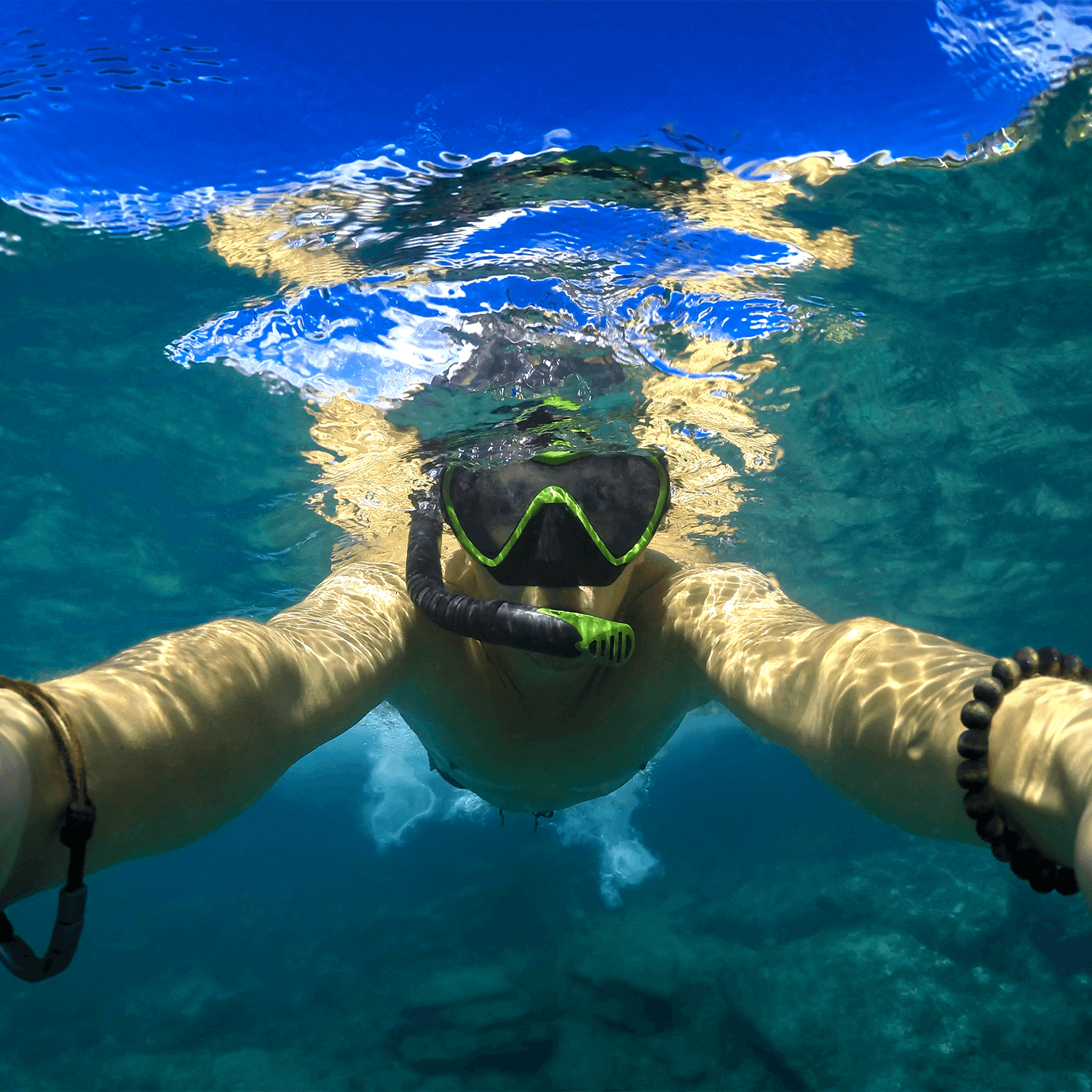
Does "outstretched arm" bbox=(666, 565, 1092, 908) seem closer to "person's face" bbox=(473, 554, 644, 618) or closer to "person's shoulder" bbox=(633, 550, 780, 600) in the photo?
"person's shoulder" bbox=(633, 550, 780, 600)

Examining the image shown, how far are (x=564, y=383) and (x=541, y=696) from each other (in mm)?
3543

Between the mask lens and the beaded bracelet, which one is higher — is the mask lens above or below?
above

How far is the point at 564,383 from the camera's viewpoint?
6902mm

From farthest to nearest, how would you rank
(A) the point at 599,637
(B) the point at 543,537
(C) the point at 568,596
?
(B) the point at 543,537 → (C) the point at 568,596 → (A) the point at 599,637

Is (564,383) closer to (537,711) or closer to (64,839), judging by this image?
(537,711)

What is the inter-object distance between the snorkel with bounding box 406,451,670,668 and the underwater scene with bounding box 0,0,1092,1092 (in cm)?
180

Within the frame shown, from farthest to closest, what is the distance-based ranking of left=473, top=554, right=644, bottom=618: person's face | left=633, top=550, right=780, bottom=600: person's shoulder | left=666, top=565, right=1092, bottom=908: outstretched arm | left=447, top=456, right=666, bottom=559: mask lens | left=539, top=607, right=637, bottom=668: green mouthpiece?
left=447, top=456, right=666, bottom=559: mask lens, left=473, top=554, right=644, bottom=618: person's face, left=633, top=550, right=780, bottom=600: person's shoulder, left=539, top=607, right=637, bottom=668: green mouthpiece, left=666, top=565, right=1092, bottom=908: outstretched arm

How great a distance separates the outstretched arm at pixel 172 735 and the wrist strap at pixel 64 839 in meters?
0.03

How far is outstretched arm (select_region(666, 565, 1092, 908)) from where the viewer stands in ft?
5.08

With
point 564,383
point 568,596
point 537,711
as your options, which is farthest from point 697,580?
point 564,383

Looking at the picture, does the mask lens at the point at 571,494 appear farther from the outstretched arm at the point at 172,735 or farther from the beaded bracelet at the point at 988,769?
the beaded bracelet at the point at 988,769

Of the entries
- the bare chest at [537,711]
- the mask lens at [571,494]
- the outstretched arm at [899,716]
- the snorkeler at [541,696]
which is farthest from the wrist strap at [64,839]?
the mask lens at [571,494]

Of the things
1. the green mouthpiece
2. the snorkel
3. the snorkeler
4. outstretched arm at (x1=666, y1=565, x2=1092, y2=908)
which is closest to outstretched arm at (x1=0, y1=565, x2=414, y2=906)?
the snorkeler

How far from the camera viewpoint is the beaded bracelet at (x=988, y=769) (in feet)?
5.32
